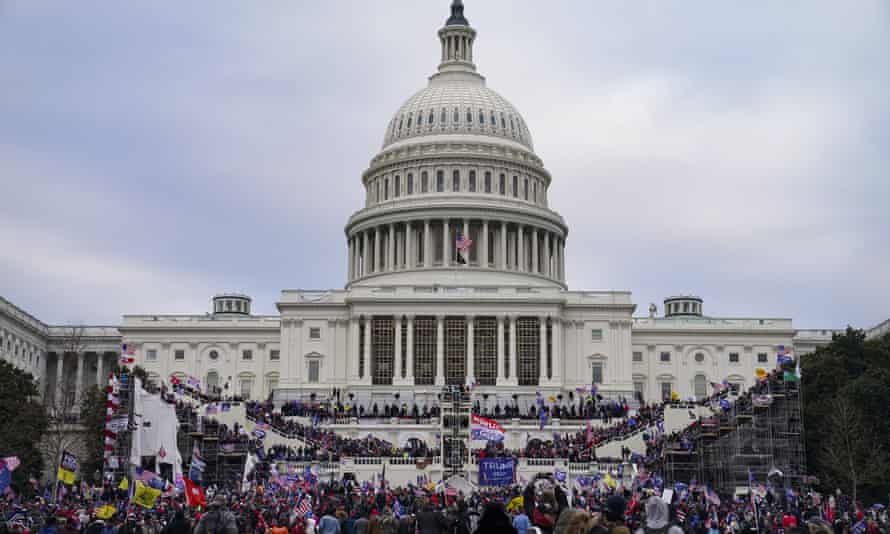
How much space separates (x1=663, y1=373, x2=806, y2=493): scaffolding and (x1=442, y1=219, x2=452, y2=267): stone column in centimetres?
5433

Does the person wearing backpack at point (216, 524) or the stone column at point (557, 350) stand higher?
the stone column at point (557, 350)

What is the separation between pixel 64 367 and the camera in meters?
143

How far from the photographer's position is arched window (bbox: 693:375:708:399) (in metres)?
128

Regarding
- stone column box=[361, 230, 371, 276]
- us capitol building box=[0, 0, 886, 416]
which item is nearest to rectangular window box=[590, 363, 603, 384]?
us capitol building box=[0, 0, 886, 416]

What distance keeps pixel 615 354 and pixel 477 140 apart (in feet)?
106

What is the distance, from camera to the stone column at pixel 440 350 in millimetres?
113137

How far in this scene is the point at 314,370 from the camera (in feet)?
387

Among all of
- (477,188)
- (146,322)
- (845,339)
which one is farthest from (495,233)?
(845,339)

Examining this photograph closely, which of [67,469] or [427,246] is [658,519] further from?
[427,246]

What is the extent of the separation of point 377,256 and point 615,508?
11568 centimetres

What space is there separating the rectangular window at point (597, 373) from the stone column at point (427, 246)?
22.6m

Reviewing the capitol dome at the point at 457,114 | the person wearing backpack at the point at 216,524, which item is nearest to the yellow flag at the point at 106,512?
the person wearing backpack at the point at 216,524

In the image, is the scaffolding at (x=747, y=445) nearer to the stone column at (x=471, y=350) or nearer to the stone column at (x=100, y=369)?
the stone column at (x=471, y=350)

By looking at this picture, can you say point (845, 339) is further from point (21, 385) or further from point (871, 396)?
point (21, 385)
